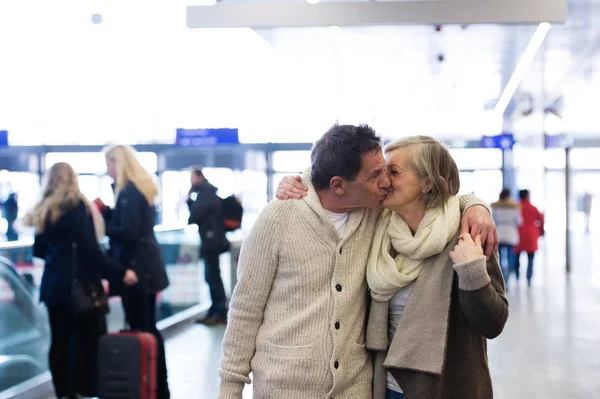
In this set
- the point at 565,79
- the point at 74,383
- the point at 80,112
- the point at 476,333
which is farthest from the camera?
the point at 80,112

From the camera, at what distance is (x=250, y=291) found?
2.18 meters

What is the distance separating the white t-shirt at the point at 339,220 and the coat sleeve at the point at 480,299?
36 centimetres

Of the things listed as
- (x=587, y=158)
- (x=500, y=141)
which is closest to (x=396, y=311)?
(x=500, y=141)

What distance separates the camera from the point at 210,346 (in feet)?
25.4

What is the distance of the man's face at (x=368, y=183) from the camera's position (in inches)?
82.2

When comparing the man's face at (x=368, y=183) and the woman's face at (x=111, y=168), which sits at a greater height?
the woman's face at (x=111, y=168)

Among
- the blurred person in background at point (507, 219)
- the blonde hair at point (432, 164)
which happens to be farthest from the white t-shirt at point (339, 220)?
the blurred person in background at point (507, 219)

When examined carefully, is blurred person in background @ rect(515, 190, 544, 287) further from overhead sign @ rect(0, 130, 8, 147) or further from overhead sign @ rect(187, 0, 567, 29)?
overhead sign @ rect(187, 0, 567, 29)

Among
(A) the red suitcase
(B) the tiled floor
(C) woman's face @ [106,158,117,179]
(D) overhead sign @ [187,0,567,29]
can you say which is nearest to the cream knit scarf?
(A) the red suitcase

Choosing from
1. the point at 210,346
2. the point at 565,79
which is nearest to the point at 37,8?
the point at 210,346

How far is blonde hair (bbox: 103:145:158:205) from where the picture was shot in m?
5.11

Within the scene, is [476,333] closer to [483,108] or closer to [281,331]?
[281,331]

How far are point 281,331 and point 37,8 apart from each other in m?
9.90

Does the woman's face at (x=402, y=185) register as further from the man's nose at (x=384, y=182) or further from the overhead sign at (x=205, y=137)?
the overhead sign at (x=205, y=137)
